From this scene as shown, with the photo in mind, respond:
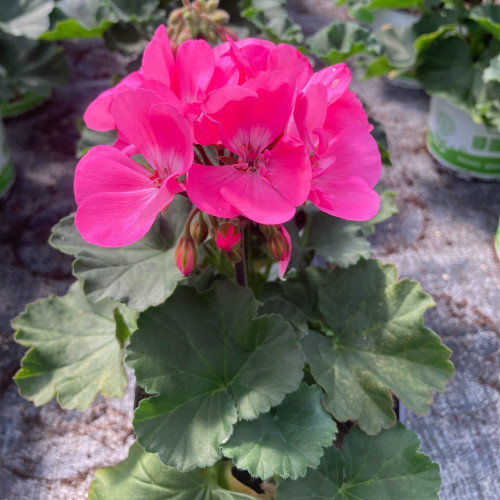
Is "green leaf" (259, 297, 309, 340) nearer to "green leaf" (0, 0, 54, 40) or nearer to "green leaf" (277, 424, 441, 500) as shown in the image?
"green leaf" (277, 424, 441, 500)

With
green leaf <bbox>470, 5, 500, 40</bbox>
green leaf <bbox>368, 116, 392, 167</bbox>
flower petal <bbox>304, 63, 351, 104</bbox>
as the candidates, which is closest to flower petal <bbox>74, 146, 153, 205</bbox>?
flower petal <bbox>304, 63, 351, 104</bbox>

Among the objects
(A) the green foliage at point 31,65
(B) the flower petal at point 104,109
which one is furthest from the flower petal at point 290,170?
(A) the green foliage at point 31,65

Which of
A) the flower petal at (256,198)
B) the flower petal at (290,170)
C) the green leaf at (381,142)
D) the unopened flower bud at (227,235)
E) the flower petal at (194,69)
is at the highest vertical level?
the flower petal at (194,69)

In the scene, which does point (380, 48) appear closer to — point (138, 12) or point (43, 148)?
point (138, 12)

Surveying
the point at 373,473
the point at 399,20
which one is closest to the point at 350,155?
the point at 373,473

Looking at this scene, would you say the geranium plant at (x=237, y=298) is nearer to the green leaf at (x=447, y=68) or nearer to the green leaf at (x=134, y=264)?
the green leaf at (x=134, y=264)

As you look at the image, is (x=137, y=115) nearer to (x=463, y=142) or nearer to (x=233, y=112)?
(x=233, y=112)
